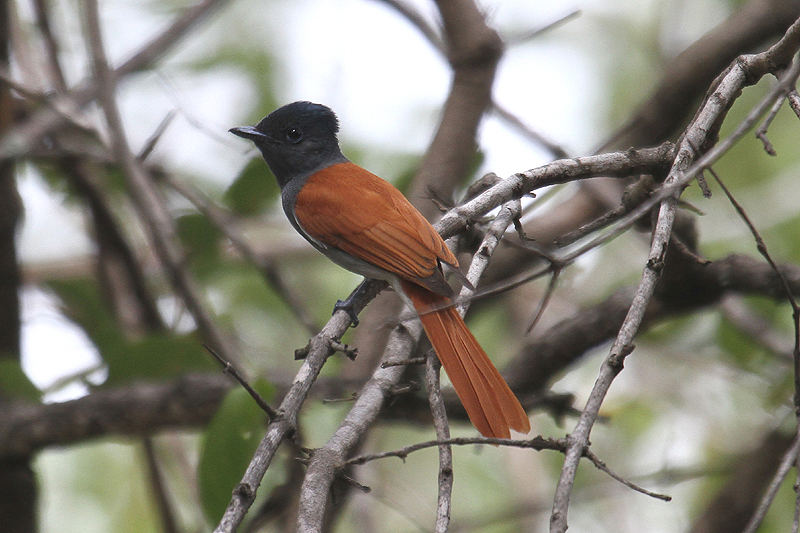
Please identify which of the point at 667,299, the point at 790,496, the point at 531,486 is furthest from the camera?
the point at 531,486

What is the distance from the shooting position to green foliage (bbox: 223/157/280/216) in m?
4.25

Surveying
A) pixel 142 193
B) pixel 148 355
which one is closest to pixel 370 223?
pixel 142 193

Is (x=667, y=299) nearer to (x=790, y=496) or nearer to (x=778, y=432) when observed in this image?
(x=778, y=432)

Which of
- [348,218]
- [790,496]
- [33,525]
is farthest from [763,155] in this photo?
[33,525]

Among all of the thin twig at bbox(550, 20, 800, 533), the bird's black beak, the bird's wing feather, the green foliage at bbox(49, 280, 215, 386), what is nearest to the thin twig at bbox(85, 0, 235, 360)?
the green foliage at bbox(49, 280, 215, 386)

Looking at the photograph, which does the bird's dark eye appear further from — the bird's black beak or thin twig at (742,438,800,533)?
thin twig at (742,438,800,533)

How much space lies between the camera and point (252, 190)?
169 inches

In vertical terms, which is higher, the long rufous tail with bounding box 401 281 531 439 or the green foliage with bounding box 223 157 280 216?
the green foliage with bounding box 223 157 280 216

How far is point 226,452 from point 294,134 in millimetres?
2015

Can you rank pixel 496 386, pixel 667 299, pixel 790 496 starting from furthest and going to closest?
pixel 790 496
pixel 667 299
pixel 496 386

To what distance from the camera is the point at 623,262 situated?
21.4 feet

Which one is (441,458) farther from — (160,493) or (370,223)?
(160,493)

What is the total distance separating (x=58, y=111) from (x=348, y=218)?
163 cm

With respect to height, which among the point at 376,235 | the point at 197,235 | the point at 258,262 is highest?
the point at 197,235
